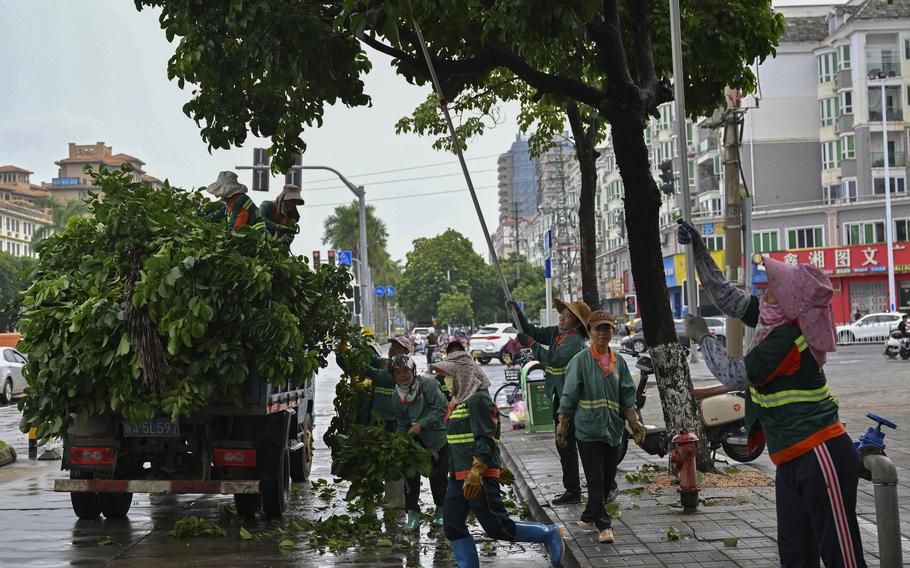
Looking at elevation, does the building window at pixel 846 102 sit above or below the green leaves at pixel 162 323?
above

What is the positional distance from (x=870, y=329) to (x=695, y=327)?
4524 cm

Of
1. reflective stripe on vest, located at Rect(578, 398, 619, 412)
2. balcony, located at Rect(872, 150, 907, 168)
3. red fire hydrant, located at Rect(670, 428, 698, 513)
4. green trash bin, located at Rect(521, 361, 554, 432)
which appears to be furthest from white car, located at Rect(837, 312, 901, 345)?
reflective stripe on vest, located at Rect(578, 398, 619, 412)

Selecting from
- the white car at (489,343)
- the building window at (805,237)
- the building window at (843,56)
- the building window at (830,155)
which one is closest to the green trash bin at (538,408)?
the white car at (489,343)

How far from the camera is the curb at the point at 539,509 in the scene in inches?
295

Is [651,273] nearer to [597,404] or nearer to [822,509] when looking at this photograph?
[597,404]

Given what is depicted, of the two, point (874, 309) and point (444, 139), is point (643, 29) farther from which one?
point (874, 309)

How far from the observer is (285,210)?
1070 cm

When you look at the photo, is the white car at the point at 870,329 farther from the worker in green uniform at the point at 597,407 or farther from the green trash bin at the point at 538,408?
the worker in green uniform at the point at 597,407

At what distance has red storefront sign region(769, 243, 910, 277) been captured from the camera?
56531 mm

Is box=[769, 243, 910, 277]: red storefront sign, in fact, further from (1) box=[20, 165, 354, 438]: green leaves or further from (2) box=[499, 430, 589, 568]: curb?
(1) box=[20, 165, 354, 438]: green leaves

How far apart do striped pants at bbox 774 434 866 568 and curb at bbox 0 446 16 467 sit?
12.9 meters

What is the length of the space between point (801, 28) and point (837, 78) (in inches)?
186

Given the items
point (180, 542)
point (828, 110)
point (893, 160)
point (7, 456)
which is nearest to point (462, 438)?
point (180, 542)

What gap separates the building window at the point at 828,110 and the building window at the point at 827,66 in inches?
46.0
